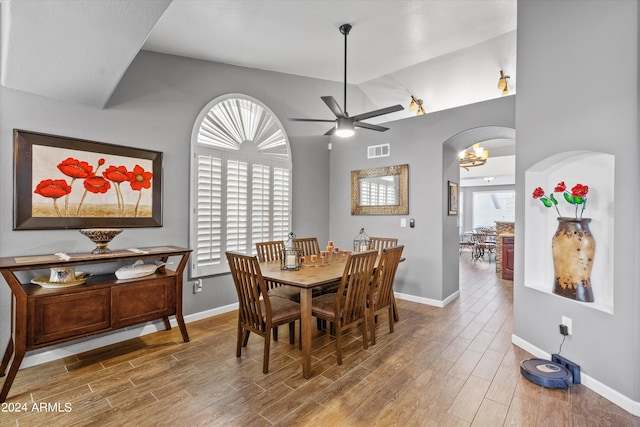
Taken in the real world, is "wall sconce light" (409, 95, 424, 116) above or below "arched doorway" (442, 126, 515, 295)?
above

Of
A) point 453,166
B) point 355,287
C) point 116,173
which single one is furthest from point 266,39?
point 453,166

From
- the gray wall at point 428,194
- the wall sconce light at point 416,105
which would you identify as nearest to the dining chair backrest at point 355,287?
the gray wall at point 428,194

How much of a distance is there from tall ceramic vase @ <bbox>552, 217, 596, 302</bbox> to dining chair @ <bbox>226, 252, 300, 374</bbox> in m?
2.28

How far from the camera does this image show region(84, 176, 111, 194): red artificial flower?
285 cm

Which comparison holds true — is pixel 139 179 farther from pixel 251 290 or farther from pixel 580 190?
pixel 580 190

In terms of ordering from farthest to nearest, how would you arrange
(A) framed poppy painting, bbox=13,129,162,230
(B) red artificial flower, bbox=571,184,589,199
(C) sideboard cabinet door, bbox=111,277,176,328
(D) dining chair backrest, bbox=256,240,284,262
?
(D) dining chair backrest, bbox=256,240,284,262, (C) sideboard cabinet door, bbox=111,277,176,328, (A) framed poppy painting, bbox=13,129,162,230, (B) red artificial flower, bbox=571,184,589,199

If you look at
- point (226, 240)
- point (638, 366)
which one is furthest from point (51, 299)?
point (638, 366)

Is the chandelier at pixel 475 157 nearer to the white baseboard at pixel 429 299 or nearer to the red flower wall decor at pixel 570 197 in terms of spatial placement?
the white baseboard at pixel 429 299

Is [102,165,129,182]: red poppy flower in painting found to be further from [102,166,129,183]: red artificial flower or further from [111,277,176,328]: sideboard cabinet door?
[111,277,176,328]: sideboard cabinet door

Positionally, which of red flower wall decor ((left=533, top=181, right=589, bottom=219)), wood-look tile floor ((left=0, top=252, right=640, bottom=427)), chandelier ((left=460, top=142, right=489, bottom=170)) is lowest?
wood-look tile floor ((left=0, top=252, right=640, bottom=427))

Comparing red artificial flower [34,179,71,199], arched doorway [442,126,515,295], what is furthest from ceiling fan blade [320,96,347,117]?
red artificial flower [34,179,71,199]

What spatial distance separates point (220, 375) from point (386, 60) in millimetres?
4367

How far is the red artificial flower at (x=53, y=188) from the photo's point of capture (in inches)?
103

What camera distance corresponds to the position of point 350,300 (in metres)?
2.68
